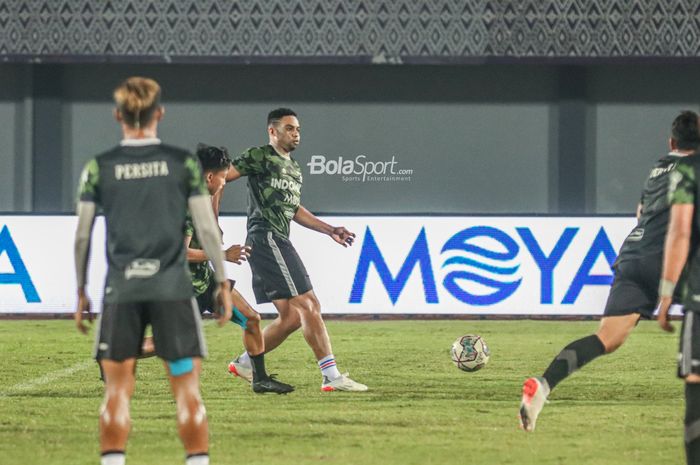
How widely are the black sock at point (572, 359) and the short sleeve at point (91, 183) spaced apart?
3.22 m

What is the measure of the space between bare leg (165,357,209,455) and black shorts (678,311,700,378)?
2098 mm

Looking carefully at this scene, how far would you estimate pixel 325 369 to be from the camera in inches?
390

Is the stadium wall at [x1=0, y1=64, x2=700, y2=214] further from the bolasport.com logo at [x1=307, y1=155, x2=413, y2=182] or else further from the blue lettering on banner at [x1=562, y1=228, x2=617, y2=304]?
the blue lettering on banner at [x1=562, y1=228, x2=617, y2=304]

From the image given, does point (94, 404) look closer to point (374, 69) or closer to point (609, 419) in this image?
point (609, 419)

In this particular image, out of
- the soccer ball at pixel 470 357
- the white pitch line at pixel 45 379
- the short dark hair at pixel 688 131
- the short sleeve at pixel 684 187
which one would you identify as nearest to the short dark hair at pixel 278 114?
the soccer ball at pixel 470 357

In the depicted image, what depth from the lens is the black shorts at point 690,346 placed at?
19.8 feet

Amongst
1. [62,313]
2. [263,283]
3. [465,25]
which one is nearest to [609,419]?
[263,283]

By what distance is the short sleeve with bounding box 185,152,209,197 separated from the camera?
5742 mm

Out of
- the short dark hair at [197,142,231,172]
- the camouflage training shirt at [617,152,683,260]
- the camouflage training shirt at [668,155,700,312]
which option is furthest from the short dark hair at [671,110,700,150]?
the short dark hair at [197,142,231,172]

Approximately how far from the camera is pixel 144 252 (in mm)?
5711

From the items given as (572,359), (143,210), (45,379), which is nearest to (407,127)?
(45,379)

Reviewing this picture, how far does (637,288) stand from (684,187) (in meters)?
2.04

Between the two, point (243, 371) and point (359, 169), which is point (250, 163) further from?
point (359, 169)

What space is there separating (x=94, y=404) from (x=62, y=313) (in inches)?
254
